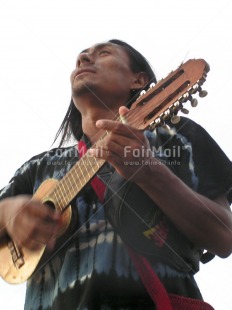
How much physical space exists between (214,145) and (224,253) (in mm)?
352

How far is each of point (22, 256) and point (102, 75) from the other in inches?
29.8

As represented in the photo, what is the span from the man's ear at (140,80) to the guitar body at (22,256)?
567mm

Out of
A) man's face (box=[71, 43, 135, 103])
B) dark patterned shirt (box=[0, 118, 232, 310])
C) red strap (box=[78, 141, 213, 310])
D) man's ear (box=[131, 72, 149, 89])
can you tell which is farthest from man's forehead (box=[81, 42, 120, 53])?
red strap (box=[78, 141, 213, 310])

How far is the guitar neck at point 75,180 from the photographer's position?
5.86ft

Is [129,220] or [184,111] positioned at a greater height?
[184,111]

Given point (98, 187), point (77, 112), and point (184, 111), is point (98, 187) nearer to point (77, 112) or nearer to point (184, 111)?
point (184, 111)

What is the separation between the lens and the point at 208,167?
1774mm

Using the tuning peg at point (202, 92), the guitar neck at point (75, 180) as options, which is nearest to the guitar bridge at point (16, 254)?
the guitar neck at point (75, 180)

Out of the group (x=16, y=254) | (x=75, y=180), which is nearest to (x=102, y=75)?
(x=75, y=180)

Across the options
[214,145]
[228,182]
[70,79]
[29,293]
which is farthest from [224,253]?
[70,79]

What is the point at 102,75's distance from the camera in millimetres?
2193

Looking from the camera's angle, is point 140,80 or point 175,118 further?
point 140,80

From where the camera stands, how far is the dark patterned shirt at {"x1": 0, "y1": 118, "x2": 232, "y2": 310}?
1532mm

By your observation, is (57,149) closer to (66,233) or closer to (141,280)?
(66,233)
